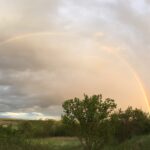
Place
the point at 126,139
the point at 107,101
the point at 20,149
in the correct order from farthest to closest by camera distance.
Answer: the point at 126,139 → the point at 107,101 → the point at 20,149

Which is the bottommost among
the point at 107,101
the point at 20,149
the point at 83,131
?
the point at 20,149

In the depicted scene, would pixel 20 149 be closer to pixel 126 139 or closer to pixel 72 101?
pixel 72 101

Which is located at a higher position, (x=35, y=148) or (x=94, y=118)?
(x=94, y=118)

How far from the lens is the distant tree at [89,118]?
29.5 meters

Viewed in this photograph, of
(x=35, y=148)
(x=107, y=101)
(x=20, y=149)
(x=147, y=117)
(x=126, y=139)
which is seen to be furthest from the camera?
(x=147, y=117)

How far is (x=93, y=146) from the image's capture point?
31000 millimetres

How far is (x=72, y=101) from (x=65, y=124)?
7.65 feet

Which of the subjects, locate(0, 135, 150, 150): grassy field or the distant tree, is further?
the distant tree

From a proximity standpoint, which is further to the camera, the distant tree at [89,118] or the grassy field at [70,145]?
the distant tree at [89,118]

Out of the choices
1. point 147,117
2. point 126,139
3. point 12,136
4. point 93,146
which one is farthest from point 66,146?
point 12,136

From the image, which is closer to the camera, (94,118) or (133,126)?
(94,118)

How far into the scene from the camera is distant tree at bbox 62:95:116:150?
2953 cm

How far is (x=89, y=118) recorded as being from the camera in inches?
1178

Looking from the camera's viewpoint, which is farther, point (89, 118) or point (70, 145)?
point (70, 145)
